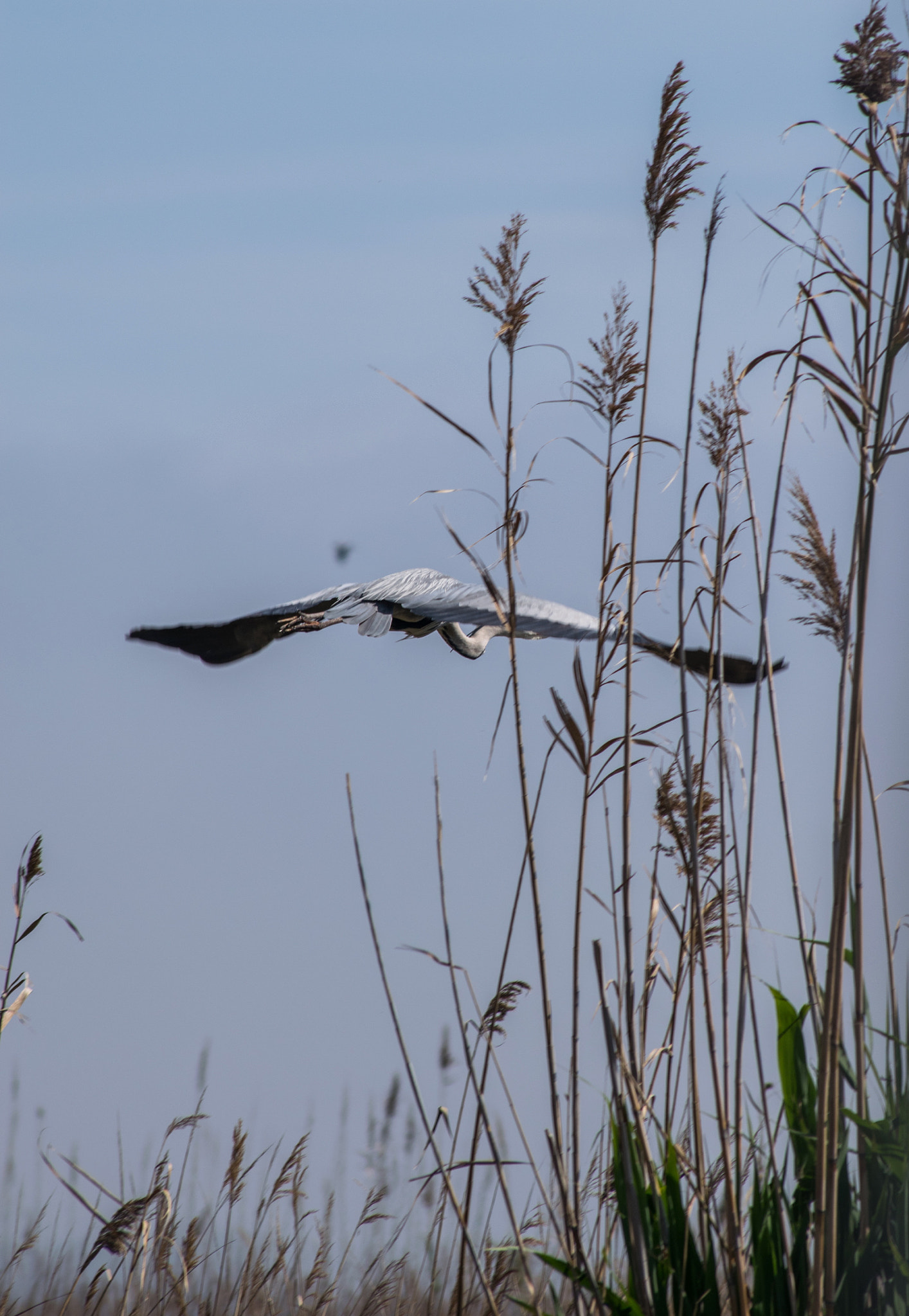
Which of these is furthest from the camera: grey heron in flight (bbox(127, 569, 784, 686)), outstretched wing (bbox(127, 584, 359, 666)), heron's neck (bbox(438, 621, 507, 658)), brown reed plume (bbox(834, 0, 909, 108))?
heron's neck (bbox(438, 621, 507, 658))

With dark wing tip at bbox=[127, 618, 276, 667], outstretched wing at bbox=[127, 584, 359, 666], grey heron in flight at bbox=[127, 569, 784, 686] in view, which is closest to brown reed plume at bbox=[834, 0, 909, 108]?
grey heron in flight at bbox=[127, 569, 784, 686]

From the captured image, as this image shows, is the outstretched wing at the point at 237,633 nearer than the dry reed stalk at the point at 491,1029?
No

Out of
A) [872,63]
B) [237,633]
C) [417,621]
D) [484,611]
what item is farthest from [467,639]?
[872,63]

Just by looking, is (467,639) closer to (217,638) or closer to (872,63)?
(217,638)

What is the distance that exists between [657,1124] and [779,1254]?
0.25 metres

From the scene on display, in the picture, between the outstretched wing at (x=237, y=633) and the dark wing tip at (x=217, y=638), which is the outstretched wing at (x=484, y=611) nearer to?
the outstretched wing at (x=237, y=633)

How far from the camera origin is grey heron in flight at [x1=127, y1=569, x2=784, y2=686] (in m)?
2.40

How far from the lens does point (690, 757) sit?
1552mm

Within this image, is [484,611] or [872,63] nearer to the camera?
[872,63]

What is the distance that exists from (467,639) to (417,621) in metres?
0.31

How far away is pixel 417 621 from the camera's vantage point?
300 centimetres

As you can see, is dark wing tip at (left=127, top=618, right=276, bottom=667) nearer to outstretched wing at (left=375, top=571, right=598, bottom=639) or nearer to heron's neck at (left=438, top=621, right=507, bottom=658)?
heron's neck at (left=438, top=621, right=507, bottom=658)

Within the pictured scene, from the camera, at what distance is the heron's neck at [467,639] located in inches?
123

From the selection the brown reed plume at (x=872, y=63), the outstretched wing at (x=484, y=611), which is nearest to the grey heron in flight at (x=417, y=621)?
the outstretched wing at (x=484, y=611)
